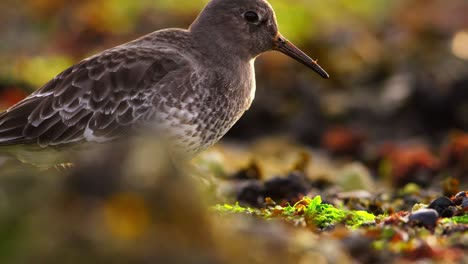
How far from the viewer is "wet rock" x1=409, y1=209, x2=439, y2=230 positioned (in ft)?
18.9

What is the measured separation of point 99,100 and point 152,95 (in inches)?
20.1

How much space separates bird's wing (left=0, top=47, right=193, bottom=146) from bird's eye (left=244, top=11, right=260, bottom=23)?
0.98 m

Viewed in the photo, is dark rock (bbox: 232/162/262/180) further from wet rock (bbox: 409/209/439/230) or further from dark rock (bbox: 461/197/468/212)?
wet rock (bbox: 409/209/439/230)

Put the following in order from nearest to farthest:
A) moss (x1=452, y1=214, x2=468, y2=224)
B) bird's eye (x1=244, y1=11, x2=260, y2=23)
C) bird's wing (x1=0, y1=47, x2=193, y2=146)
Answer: moss (x1=452, y1=214, x2=468, y2=224) → bird's wing (x1=0, y1=47, x2=193, y2=146) → bird's eye (x1=244, y1=11, x2=260, y2=23)

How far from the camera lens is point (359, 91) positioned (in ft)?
52.6

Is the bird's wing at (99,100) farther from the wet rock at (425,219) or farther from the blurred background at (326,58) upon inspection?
the blurred background at (326,58)

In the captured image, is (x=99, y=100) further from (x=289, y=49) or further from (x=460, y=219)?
(x=460, y=219)

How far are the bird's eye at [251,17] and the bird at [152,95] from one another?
167mm

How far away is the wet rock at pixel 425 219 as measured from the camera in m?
5.76

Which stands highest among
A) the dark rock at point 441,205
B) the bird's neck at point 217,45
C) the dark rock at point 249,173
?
the dark rock at point 249,173

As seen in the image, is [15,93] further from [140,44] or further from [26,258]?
[26,258]

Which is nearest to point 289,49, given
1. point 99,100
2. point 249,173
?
point 99,100

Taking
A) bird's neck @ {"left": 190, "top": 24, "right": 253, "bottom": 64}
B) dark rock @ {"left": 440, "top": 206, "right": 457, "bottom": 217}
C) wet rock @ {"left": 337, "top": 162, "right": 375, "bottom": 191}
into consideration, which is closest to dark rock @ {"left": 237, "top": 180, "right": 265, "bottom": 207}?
bird's neck @ {"left": 190, "top": 24, "right": 253, "bottom": 64}

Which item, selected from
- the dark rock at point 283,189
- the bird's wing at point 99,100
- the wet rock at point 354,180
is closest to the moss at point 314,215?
the bird's wing at point 99,100
